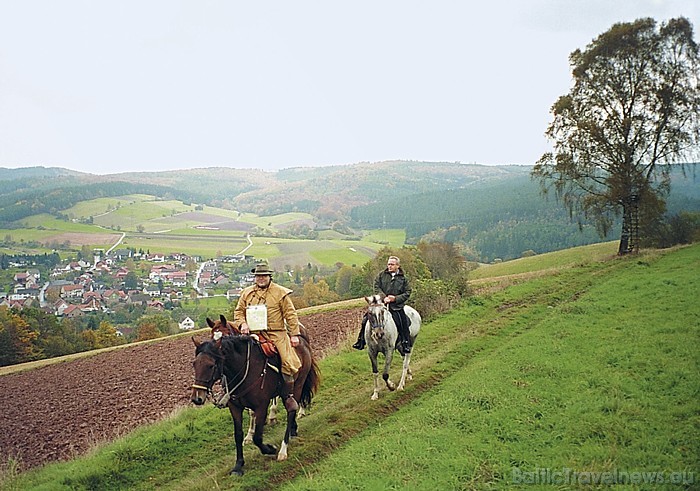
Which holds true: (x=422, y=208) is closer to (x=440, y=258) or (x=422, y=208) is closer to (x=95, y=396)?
(x=440, y=258)

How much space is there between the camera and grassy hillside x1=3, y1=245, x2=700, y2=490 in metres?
5.84

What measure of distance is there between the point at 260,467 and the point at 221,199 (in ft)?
540

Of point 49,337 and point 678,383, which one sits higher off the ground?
point 678,383

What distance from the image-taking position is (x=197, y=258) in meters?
82.1

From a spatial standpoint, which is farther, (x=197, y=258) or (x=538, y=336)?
(x=197, y=258)

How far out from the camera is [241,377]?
23.0ft

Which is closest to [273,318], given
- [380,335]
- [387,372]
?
[380,335]

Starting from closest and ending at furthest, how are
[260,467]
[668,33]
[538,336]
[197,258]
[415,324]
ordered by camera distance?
[260,467], [415,324], [538,336], [668,33], [197,258]

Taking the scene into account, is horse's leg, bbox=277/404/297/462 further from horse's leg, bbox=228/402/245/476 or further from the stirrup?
horse's leg, bbox=228/402/245/476

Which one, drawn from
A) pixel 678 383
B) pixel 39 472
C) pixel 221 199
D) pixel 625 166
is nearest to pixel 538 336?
pixel 678 383

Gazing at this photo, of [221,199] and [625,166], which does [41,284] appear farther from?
[221,199]

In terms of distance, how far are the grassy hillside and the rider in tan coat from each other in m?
1.28

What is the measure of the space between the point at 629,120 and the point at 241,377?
1134 inches

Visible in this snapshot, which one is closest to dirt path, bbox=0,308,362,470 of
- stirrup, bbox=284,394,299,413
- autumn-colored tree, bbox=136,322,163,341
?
stirrup, bbox=284,394,299,413
